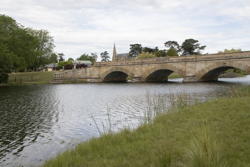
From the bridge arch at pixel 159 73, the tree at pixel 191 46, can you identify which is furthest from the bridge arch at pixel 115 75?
Result: the tree at pixel 191 46

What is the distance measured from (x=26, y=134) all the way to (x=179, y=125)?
21.0ft

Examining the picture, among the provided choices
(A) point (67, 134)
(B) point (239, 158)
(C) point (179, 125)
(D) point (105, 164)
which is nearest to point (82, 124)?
(A) point (67, 134)

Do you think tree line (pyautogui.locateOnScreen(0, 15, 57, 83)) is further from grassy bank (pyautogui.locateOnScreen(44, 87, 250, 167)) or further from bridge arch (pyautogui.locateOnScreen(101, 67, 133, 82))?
grassy bank (pyautogui.locateOnScreen(44, 87, 250, 167))

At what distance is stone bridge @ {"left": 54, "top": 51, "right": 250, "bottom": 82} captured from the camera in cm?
3624

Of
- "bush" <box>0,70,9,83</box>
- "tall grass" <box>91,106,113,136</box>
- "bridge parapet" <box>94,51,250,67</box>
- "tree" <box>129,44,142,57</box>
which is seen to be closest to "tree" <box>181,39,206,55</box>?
"tree" <box>129,44,142,57</box>

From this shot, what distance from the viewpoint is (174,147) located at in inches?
242

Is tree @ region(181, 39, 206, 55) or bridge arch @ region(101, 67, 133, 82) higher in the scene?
tree @ region(181, 39, 206, 55)

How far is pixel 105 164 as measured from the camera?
18.4 feet

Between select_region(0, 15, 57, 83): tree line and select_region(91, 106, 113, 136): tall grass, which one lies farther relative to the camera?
select_region(0, 15, 57, 83): tree line

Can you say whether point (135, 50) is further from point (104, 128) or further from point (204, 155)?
point (204, 155)

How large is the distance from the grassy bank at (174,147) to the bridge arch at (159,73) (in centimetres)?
3345

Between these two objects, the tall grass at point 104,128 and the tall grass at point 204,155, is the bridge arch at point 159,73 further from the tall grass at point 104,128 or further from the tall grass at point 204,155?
the tall grass at point 204,155

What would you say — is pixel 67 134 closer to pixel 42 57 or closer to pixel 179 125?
pixel 179 125

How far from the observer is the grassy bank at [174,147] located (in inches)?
183
